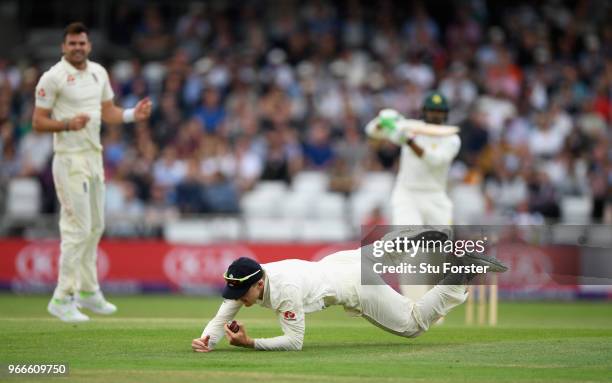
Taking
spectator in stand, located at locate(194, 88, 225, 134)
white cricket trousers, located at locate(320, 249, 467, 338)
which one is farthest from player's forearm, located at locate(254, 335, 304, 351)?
spectator in stand, located at locate(194, 88, 225, 134)

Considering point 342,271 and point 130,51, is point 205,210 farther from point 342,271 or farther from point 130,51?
point 342,271

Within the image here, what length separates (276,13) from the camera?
26.2 meters

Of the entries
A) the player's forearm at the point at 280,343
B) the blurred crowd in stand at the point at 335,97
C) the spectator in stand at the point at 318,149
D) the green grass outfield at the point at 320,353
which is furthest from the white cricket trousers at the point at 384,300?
the spectator in stand at the point at 318,149

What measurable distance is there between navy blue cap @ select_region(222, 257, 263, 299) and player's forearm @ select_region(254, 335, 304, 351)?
21.7 inches

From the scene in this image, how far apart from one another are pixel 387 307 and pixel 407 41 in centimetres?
1509

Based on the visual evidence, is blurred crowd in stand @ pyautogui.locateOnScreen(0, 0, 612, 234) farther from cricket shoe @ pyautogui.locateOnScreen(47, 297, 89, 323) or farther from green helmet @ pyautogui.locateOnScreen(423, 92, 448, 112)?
cricket shoe @ pyautogui.locateOnScreen(47, 297, 89, 323)

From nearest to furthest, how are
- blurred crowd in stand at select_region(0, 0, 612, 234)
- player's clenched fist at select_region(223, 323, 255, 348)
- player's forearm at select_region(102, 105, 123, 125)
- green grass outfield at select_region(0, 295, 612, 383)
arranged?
green grass outfield at select_region(0, 295, 612, 383) → player's clenched fist at select_region(223, 323, 255, 348) → player's forearm at select_region(102, 105, 123, 125) → blurred crowd in stand at select_region(0, 0, 612, 234)

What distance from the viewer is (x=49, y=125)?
12.1 m

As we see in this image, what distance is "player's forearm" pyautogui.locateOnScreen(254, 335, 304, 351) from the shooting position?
32.5 feet

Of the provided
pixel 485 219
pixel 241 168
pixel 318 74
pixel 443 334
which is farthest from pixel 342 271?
pixel 318 74

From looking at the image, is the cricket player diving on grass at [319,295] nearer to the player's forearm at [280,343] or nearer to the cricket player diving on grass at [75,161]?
the player's forearm at [280,343]

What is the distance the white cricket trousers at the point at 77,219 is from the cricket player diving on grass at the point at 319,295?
2810 mm

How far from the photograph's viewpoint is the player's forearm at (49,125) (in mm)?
12023

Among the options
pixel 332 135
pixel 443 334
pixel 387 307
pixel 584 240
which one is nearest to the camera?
pixel 387 307
